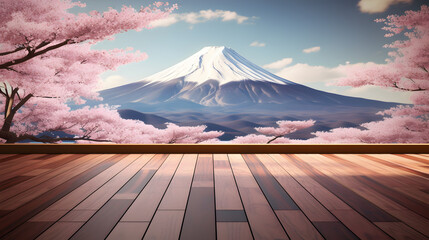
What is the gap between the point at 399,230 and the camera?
87cm

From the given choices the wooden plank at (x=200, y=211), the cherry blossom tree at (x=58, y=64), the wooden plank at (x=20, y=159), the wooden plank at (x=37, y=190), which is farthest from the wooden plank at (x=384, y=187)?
the cherry blossom tree at (x=58, y=64)

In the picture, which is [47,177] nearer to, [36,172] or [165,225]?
[36,172]

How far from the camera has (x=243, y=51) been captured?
4914 millimetres

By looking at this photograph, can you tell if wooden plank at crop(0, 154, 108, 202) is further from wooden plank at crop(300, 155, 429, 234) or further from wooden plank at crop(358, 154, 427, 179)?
wooden plank at crop(358, 154, 427, 179)

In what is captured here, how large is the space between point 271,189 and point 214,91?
1168cm

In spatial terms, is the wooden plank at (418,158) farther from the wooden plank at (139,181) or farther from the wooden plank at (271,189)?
the wooden plank at (139,181)

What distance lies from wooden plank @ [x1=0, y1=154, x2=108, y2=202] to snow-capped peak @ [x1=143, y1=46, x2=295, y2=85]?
389 inches

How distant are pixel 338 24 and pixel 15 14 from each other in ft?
14.9

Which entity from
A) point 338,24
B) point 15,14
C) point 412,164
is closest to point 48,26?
point 15,14

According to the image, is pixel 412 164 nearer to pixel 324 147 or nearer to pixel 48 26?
pixel 324 147

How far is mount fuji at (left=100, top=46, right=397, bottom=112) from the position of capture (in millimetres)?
11734

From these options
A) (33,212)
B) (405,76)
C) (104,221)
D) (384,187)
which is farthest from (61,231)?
(405,76)

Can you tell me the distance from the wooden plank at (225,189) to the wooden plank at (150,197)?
0.89 ft

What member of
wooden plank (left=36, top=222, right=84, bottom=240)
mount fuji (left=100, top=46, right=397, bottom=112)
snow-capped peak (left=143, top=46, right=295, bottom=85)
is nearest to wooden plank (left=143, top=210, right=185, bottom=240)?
wooden plank (left=36, top=222, right=84, bottom=240)
